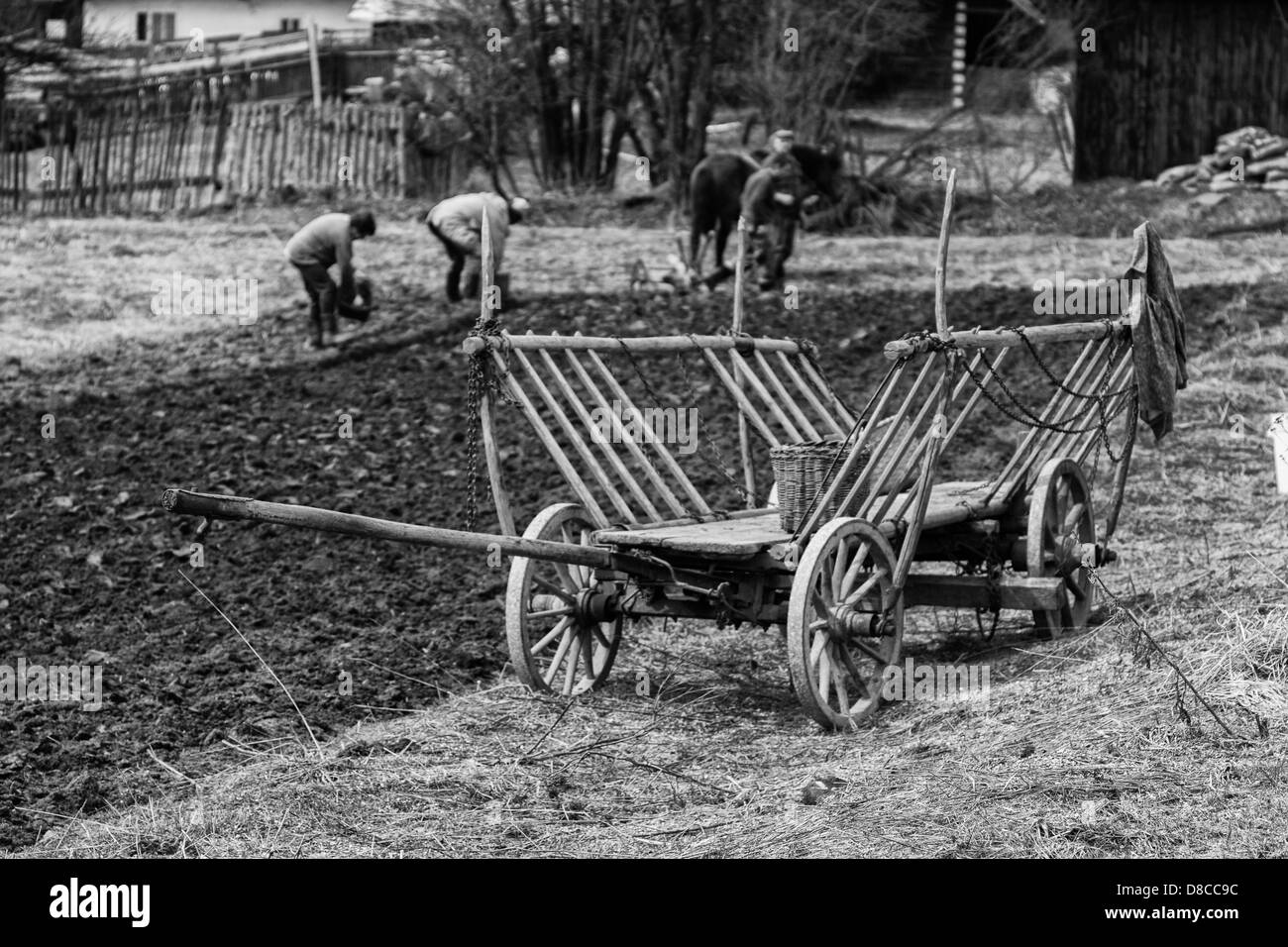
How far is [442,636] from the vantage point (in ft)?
28.2

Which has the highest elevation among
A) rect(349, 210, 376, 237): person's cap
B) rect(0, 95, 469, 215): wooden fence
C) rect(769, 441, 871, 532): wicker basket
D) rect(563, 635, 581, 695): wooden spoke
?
rect(0, 95, 469, 215): wooden fence

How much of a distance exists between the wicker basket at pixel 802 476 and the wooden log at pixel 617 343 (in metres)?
0.79

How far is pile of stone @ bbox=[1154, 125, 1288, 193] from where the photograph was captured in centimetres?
2162

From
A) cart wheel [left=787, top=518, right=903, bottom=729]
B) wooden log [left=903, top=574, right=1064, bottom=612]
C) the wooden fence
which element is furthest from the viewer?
the wooden fence

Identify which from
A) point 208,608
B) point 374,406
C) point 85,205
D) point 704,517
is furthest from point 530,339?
point 85,205

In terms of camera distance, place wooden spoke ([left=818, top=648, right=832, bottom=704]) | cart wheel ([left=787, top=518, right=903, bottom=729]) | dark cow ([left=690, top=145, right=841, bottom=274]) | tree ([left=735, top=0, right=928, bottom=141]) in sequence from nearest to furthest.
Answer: cart wheel ([left=787, top=518, right=903, bottom=729]), wooden spoke ([left=818, top=648, right=832, bottom=704]), dark cow ([left=690, top=145, right=841, bottom=274]), tree ([left=735, top=0, right=928, bottom=141])

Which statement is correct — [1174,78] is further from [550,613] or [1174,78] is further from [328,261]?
[550,613]

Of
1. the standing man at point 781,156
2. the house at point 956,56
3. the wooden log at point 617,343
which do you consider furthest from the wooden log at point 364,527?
the house at point 956,56

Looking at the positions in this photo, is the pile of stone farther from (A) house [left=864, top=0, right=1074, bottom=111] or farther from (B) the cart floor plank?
(B) the cart floor plank

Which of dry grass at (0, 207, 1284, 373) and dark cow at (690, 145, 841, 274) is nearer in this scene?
dry grass at (0, 207, 1284, 373)

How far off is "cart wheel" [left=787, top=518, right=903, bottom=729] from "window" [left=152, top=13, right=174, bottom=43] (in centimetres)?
3322

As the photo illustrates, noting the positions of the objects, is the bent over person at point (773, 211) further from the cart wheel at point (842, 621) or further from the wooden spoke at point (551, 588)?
the cart wheel at point (842, 621)

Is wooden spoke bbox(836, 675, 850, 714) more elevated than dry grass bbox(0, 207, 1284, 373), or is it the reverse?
dry grass bbox(0, 207, 1284, 373)

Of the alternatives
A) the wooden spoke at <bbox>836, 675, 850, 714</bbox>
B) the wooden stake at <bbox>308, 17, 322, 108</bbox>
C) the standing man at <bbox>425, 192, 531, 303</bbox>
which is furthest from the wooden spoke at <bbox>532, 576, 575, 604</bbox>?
the wooden stake at <bbox>308, 17, 322, 108</bbox>
